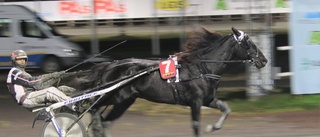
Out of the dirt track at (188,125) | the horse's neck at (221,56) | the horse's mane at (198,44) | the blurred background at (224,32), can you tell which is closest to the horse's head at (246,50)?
the horse's neck at (221,56)

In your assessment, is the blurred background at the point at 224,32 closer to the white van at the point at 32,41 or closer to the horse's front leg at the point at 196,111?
the white van at the point at 32,41

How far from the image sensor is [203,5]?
1788 centimetres

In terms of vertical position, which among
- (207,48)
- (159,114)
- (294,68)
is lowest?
(159,114)

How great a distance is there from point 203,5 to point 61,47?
4.67 meters

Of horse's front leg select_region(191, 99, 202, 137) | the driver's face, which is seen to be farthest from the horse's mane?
the driver's face

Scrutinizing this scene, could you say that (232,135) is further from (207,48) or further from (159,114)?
(159,114)

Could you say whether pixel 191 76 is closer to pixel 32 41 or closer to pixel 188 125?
pixel 188 125

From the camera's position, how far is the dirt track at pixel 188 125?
9.54 m

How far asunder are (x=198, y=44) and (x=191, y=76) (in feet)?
1.75

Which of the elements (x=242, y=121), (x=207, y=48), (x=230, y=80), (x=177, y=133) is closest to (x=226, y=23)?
(x=230, y=80)

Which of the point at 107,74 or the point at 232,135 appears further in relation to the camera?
the point at 232,135

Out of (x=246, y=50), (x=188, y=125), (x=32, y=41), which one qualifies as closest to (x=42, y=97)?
(x=246, y=50)

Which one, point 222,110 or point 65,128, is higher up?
point 222,110

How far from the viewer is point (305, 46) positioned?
12.4m
